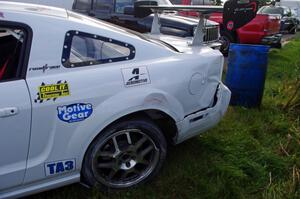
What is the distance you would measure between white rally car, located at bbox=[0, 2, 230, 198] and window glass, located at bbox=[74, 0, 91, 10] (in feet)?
19.2

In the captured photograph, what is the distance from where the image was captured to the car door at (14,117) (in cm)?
227

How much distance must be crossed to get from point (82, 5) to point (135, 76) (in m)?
6.55

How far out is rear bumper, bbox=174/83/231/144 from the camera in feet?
10.2

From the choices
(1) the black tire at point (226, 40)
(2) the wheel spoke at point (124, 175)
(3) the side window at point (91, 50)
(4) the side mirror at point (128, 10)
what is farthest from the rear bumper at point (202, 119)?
(1) the black tire at point (226, 40)

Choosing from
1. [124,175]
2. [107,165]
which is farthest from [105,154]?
[124,175]

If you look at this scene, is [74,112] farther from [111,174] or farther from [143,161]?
[143,161]

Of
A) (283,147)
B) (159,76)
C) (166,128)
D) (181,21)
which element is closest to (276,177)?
(283,147)

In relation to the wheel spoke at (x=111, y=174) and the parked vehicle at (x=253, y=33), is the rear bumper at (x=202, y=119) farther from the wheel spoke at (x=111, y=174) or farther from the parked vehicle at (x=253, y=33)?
the parked vehicle at (x=253, y=33)

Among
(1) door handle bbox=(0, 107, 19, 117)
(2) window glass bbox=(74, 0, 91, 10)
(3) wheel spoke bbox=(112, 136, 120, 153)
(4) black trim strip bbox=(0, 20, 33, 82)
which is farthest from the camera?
(2) window glass bbox=(74, 0, 91, 10)

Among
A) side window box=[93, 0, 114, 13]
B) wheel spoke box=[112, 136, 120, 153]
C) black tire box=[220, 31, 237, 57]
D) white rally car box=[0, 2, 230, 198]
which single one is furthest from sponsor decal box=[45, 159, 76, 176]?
black tire box=[220, 31, 237, 57]

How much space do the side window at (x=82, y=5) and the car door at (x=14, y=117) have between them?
248 inches

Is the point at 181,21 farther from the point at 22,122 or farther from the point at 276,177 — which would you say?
the point at 22,122

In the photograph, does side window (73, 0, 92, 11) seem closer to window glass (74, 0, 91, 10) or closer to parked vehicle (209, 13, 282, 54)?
window glass (74, 0, 91, 10)

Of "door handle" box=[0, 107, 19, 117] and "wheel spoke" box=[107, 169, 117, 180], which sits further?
"wheel spoke" box=[107, 169, 117, 180]
